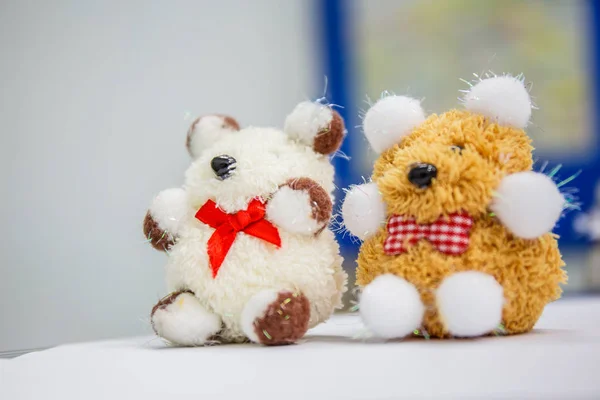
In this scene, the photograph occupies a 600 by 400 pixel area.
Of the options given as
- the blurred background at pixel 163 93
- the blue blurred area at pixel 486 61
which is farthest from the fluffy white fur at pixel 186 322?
the blue blurred area at pixel 486 61

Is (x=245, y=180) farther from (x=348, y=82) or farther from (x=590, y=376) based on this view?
(x=348, y=82)

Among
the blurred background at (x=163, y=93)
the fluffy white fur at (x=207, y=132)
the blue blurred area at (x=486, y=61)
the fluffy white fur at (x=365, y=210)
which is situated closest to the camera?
the fluffy white fur at (x=365, y=210)

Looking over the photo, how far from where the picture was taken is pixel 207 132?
869 mm

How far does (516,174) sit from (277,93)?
1.06 metres

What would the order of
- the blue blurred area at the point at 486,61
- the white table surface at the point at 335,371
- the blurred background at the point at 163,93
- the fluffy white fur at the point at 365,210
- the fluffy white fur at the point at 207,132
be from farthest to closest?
the blue blurred area at the point at 486,61, the blurred background at the point at 163,93, the fluffy white fur at the point at 207,132, the fluffy white fur at the point at 365,210, the white table surface at the point at 335,371

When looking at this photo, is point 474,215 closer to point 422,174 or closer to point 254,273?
point 422,174

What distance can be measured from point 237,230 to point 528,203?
330 mm

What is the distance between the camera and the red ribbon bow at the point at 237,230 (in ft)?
2.42

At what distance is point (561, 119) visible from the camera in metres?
1.75

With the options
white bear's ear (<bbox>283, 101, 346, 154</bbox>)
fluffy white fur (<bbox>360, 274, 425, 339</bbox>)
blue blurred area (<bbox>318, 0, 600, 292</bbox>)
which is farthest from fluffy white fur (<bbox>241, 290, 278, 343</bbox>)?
blue blurred area (<bbox>318, 0, 600, 292</bbox>)

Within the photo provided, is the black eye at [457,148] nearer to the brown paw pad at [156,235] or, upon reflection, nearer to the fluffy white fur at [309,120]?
the fluffy white fur at [309,120]

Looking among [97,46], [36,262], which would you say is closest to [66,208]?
[36,262]

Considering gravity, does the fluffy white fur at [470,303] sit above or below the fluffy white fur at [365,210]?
below

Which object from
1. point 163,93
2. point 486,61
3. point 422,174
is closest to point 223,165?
point 422,174
